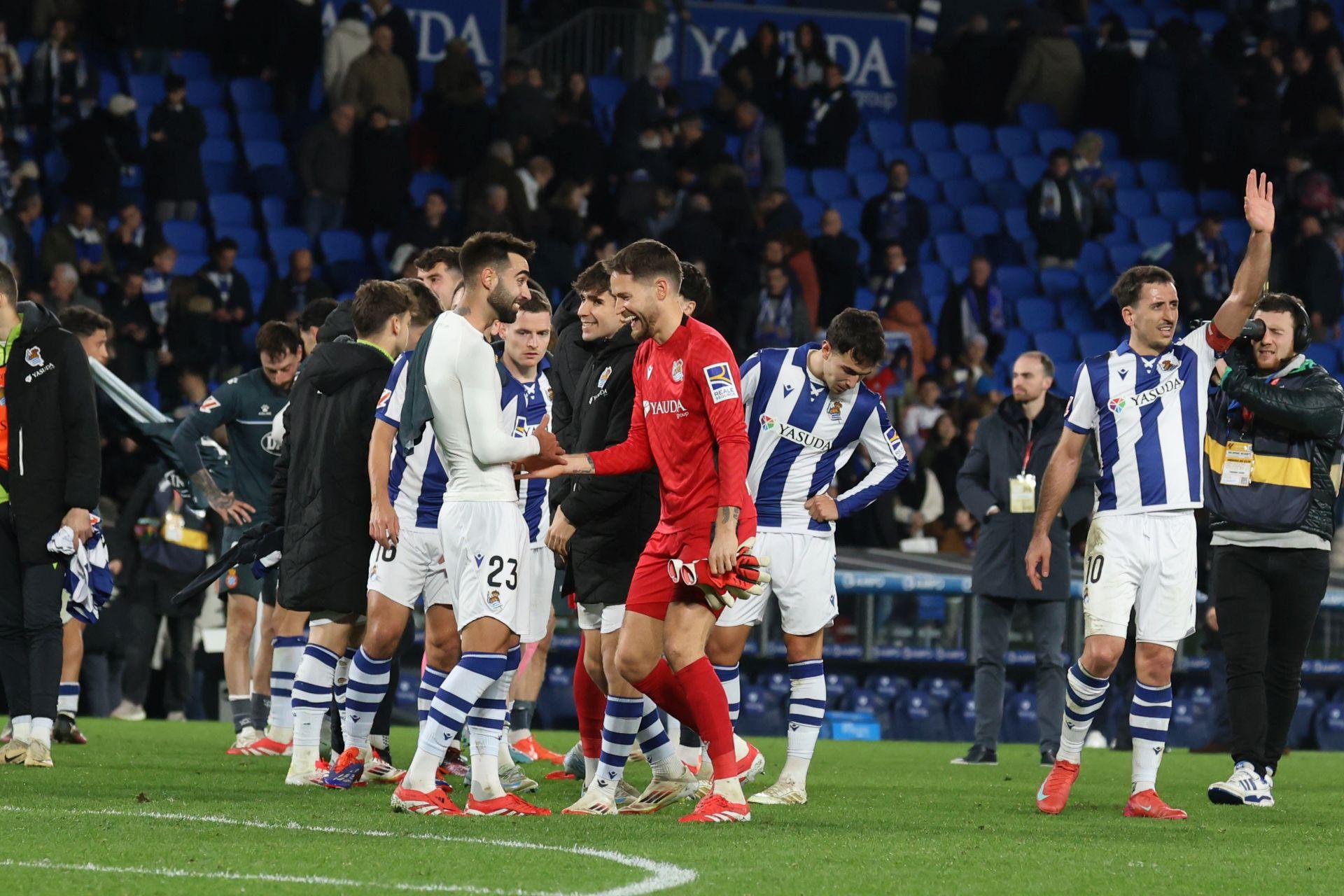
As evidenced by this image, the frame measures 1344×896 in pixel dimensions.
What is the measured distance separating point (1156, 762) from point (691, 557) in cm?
225

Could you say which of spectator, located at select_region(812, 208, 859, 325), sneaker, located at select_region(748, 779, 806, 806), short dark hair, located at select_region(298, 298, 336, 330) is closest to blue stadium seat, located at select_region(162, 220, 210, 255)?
spectator, located at select_region(812, 208, 859, 325)

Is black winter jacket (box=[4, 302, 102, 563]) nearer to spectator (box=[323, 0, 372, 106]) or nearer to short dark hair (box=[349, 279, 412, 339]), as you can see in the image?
short dark hair (box=[349, 279, 412, 339])

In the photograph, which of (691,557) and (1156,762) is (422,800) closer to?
(691,557)

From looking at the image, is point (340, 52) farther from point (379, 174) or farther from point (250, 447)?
point (250, 447)

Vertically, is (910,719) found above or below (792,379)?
below

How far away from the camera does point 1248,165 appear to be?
22250 millimetres

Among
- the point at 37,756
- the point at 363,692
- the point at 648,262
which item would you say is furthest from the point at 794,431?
the point at 37,756

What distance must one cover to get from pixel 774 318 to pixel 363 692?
1058 cm

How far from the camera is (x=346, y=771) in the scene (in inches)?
298

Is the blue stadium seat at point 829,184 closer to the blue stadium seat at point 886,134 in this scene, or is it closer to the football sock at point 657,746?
the blue stadium seat at point 886,134

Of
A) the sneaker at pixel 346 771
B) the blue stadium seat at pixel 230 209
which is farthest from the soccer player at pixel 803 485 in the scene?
the blue stadium seat at pixel 230 209

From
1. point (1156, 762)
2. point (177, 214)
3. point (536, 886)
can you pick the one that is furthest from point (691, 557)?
point (177, 214)

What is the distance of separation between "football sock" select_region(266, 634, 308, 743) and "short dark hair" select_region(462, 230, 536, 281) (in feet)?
10.9

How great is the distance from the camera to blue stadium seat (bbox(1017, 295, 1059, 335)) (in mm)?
20562
